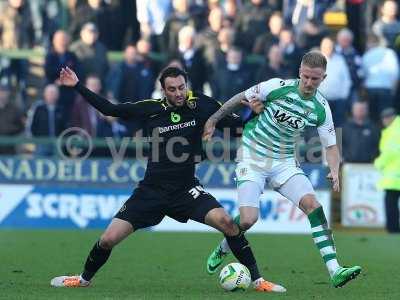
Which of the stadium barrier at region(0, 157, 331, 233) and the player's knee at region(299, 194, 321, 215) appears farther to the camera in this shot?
the stadium barrier at region(0, 157, 331, 233)

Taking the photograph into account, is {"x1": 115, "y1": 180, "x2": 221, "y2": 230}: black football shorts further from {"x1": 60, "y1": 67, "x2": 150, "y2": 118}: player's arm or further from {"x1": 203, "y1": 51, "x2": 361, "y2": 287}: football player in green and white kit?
{"x1": 60, "y1": 67, "x2": 150, "y2": 118}: player's arm

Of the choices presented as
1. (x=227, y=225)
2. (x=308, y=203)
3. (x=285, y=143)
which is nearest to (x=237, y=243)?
(x=227, y=225)

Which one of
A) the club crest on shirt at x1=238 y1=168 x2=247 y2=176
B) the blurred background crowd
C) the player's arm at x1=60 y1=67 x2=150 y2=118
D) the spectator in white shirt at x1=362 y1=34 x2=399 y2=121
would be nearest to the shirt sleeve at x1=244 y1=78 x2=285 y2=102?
the club crest on shirt at x1=238 y1=168 x2=247 y2=176

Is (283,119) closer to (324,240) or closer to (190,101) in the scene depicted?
(190,101)

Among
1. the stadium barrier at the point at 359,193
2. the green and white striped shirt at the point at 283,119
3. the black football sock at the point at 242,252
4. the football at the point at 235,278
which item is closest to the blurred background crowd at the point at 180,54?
the stadium barrier at the point at 359,193

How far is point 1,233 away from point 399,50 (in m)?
8.68

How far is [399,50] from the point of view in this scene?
2266cm

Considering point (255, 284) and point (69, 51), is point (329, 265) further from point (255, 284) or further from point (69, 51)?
point (69, 51)

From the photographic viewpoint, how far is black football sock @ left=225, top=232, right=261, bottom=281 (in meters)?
11.1

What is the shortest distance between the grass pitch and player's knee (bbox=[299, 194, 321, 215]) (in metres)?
0.77

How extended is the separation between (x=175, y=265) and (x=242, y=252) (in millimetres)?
2864

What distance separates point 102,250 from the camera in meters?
11.0

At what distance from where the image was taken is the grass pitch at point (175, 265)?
10.7 metres

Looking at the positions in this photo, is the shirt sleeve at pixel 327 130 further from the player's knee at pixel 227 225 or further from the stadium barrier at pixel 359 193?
the stadium barrier at pixel 359 193
